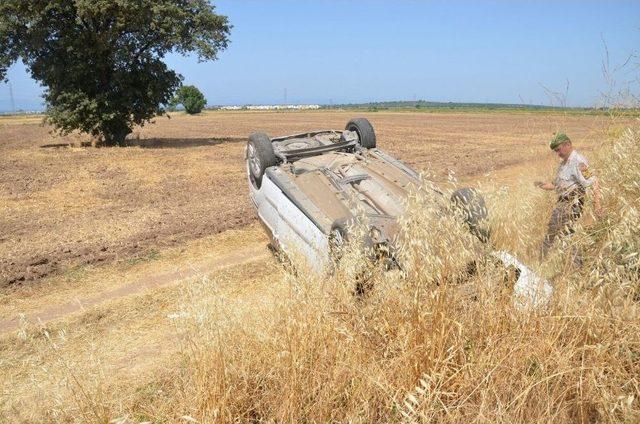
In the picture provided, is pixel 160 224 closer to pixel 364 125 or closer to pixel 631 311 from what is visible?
pixel 364 125

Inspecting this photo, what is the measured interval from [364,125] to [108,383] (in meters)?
5.27

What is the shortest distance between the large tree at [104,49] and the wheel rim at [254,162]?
1581 centimetres

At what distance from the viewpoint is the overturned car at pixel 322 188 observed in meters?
4.94

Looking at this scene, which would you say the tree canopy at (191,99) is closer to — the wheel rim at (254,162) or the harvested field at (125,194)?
the harvested field at (125,194)

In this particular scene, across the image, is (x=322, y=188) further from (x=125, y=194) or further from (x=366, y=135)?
(x=125, y=194)

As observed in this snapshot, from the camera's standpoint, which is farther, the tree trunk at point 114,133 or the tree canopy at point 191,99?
the tree canopy at point 191,99

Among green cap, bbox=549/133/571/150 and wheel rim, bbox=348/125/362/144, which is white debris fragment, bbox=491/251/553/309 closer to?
green cap, bbox=549/133/571/150

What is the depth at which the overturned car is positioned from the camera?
4.94 meters

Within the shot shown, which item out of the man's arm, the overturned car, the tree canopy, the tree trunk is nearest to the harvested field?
the man's arm

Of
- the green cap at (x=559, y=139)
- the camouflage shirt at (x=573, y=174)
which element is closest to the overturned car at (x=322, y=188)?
the camouflage shirt at (x=573, y=174)

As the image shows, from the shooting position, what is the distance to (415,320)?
269 cm

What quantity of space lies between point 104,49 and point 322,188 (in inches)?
713

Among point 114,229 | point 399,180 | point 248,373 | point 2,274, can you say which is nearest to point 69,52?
point 114,229

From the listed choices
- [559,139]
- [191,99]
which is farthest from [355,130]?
[191,99]
